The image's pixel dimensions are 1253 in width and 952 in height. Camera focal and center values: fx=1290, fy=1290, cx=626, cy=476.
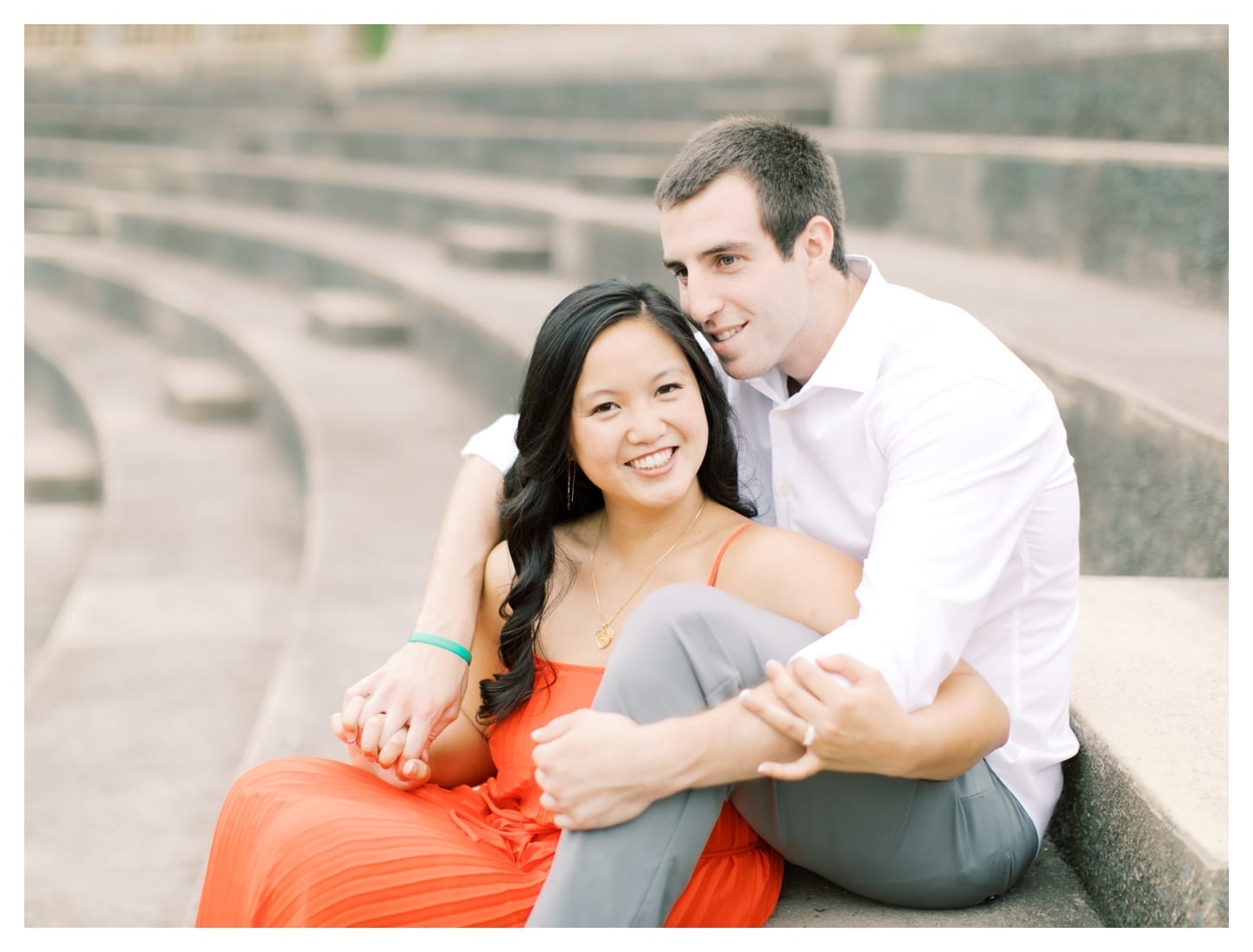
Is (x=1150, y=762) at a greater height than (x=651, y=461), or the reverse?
(x=651, y=461)

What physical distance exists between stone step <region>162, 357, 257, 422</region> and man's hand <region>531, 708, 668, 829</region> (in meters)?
4.84

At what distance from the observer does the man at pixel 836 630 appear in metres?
1.56

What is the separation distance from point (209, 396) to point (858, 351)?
4.68 metres

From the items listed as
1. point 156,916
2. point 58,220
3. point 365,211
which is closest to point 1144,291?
point 156,916

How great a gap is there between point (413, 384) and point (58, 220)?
522 cm

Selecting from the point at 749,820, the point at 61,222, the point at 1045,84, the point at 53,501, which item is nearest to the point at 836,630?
the point at 749,820

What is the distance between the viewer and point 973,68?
17.6 ft

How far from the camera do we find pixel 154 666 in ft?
12.4

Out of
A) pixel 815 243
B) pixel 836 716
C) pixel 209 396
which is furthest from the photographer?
pixel 209 396

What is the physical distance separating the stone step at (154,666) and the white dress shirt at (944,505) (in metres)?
1.73

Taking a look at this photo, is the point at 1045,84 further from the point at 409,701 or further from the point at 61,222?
the point at 61,222

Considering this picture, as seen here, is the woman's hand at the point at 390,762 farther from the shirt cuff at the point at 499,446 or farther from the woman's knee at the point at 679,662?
the shirt cuff at the point at 499,446

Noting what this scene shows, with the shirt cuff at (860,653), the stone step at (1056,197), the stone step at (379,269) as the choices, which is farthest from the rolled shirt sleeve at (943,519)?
the stone step at (379,269)

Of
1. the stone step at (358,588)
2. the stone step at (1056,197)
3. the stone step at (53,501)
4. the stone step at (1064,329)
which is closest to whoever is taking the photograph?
the stone step at (358,588)
